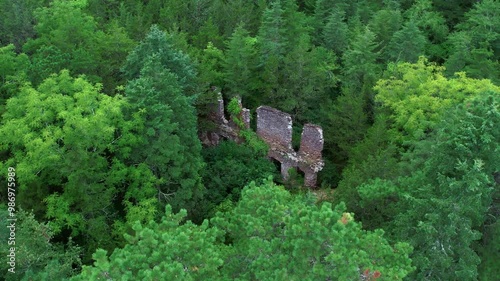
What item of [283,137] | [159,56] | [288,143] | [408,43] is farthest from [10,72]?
[408,43]

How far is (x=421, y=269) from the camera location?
1542cm

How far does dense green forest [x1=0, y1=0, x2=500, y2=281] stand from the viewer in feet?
43.7

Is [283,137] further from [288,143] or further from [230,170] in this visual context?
[230,170]

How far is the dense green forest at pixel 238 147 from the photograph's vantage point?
524 inches

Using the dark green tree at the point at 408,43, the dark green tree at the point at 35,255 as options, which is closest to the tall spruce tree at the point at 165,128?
the dark green tree at the point at 35,255

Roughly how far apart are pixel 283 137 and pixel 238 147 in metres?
2.49

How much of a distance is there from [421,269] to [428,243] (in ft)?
2.68

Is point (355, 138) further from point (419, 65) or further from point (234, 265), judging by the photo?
point (234, 265)

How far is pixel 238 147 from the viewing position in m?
26.8

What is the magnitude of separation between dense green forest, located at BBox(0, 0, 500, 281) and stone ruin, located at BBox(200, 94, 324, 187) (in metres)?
0.74

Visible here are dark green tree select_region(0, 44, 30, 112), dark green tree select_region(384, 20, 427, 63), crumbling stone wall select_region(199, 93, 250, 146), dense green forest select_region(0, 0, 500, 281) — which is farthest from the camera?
dark green tree select_region(384, 20, 427, 63)

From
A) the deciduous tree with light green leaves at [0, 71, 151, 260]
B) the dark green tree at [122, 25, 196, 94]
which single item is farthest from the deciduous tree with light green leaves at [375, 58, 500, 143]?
the deciduous tree with light green leaves at [0, 71, 151, 260]

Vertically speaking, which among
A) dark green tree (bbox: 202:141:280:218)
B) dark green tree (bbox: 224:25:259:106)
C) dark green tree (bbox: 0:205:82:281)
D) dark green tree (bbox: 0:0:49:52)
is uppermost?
dark green tree (bbox: 0:0:49:52)

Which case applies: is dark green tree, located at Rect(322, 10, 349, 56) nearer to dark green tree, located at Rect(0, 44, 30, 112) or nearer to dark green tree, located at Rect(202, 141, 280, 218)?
dark green tree, located at Rect(202, 141, 280, 218)
